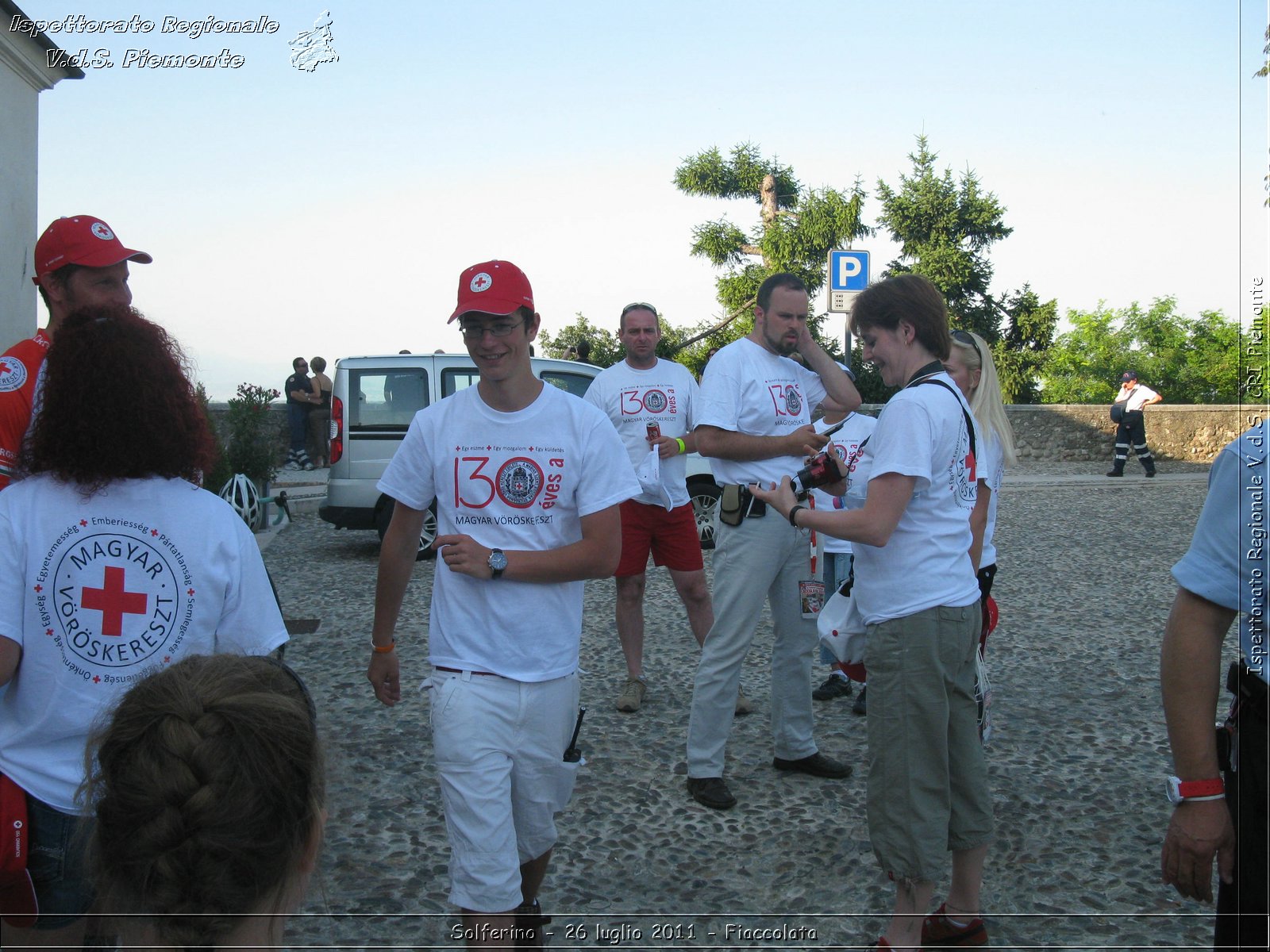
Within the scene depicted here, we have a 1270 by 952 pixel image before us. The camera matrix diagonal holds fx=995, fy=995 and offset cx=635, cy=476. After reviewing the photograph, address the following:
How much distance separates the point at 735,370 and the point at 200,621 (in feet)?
8.89

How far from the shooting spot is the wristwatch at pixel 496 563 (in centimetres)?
261

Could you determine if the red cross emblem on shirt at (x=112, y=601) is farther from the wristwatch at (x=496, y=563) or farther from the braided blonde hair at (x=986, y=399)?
the braided blonde hair at (x=986, y=399)

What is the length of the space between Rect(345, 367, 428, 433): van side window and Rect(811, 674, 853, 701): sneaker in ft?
19.0

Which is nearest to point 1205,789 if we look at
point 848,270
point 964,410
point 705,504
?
point 964,410

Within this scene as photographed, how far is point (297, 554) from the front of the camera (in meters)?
10.5

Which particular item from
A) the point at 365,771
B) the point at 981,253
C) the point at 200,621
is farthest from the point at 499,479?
the point at 981,253

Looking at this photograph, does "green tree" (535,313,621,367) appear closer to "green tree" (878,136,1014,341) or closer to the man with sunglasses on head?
"green tree" (878,136,1014,341)

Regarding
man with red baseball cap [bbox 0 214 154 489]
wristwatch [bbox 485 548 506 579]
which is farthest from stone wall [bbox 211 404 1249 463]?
man with red baseball cap [bbox 0 214 154 489]

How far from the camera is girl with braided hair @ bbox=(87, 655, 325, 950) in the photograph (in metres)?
1.26

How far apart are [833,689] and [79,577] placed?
14.3ft

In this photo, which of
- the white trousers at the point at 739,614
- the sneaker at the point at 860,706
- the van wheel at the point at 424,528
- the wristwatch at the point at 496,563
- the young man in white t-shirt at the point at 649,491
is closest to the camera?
the wristwatch at the point at 496,563

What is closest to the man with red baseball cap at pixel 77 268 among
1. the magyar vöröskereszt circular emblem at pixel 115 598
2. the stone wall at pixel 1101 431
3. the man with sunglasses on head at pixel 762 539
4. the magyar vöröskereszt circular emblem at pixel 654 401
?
the magyar vöröskereszt circular emblem at pixel 115 598

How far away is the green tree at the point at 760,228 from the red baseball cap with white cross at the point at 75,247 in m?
29.4

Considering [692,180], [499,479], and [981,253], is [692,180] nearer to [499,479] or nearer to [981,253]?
[981,253]
